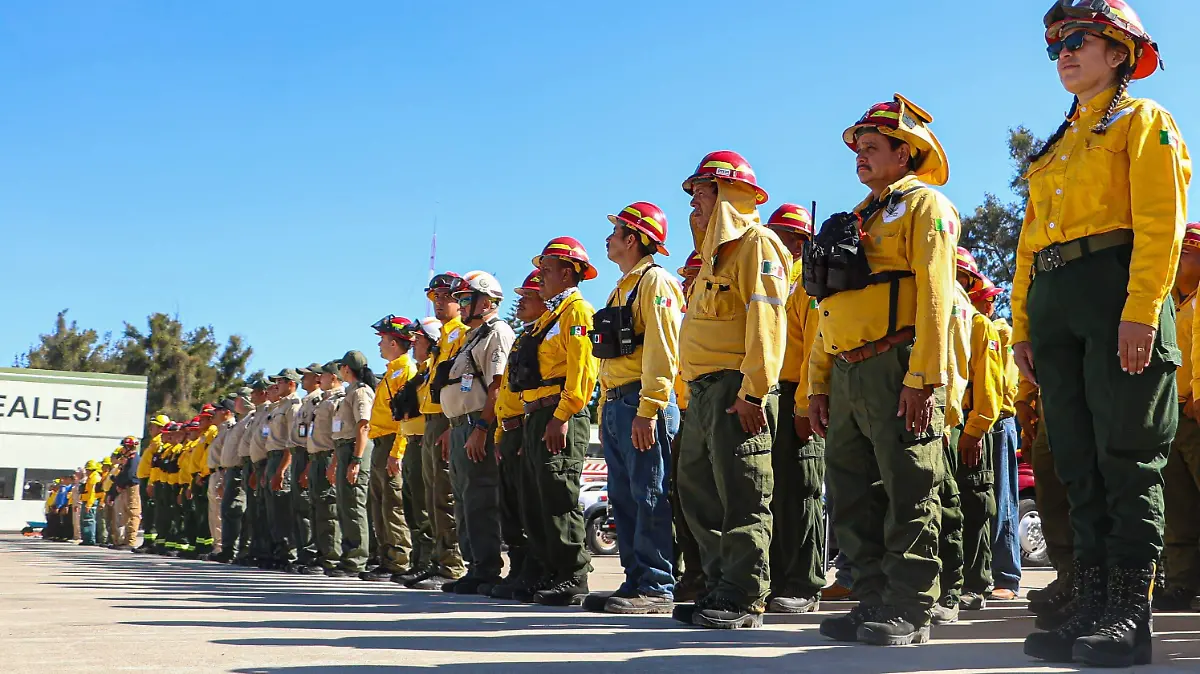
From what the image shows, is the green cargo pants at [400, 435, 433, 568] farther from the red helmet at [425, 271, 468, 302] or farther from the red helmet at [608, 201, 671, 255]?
the red helmet at [608, 201, 671, 255]

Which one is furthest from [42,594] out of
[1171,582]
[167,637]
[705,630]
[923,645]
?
[1171,582]

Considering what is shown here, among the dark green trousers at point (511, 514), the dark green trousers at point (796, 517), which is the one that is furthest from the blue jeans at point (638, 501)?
the dark green trousers at point (511, 514)

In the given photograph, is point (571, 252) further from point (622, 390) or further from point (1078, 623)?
point (1078, 623)

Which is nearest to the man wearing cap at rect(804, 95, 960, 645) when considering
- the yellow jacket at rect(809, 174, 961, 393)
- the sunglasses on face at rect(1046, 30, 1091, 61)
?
the yellow jacket at rect(809, 174, 961, 393)

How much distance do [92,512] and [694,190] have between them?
2771 cm

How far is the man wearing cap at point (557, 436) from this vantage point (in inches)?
302

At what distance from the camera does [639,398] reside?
6.91 m

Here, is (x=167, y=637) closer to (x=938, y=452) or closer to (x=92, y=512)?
(x=938, y=452)

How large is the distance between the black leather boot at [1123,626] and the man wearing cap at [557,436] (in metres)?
3.99

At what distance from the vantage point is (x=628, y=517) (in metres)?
7.19

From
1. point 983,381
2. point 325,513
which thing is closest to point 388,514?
point 325,513

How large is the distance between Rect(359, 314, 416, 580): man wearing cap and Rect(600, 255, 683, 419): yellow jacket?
4038 millimetres

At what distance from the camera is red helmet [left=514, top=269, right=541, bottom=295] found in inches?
356

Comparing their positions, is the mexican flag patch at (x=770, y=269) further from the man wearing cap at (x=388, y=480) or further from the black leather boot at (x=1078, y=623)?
the man wearing cap at (x=388, y=480)
